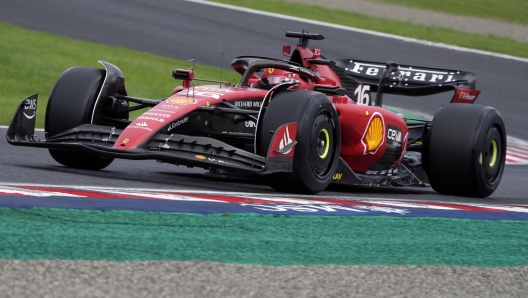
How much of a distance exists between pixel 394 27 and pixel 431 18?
2.52 m

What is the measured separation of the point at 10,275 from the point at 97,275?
336mm

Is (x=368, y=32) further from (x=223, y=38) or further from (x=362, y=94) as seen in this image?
(x=362, y=94)

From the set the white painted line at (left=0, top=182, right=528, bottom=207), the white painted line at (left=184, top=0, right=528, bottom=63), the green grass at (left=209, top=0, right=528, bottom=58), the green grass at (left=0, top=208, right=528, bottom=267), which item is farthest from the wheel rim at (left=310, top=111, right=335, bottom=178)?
the green grass at (left=209, top=0, right=528, bottom=58)

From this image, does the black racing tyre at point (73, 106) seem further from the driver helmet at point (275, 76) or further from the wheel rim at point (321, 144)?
the wheel rim at point (321, 144)

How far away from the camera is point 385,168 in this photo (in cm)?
790

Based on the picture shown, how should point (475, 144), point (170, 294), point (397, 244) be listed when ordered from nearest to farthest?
point (170, 294) < point (397, 244) < point (475, 144)

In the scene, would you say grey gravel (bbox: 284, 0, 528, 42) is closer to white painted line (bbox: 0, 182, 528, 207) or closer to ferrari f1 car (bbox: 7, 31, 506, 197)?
ferrari f1 car (bbox: 7, 31, 506, 197)

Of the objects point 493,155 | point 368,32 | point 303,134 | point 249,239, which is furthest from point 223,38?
point 249,239

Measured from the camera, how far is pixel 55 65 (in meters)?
14.7

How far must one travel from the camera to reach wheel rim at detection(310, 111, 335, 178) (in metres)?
6.55

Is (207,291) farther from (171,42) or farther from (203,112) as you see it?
(171,42)

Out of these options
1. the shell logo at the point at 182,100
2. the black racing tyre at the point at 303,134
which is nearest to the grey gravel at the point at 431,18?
the black racing tyre at the point at 303,134

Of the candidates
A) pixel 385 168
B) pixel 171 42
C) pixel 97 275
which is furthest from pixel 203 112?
pixel 171 42

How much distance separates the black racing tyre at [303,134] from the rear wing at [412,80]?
1.96 meters
